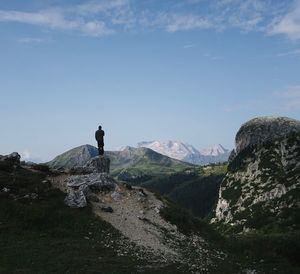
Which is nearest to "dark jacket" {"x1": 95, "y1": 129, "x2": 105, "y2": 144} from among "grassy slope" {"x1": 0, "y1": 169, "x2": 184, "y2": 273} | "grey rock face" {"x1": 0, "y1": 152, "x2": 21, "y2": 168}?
"grey rock face" {"x1": 0, "y1": 152, "x2": 21, "y2": 168}

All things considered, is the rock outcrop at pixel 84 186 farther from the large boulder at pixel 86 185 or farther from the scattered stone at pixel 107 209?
the scattered stone at pixel 107 209

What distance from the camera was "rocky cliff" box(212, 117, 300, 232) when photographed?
148375 millimetres

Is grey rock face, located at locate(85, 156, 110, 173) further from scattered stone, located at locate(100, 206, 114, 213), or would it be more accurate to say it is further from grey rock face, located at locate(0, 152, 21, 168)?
scattered stone, located at locate(100, 206, 114, 213)

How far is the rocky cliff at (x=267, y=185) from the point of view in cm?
14838

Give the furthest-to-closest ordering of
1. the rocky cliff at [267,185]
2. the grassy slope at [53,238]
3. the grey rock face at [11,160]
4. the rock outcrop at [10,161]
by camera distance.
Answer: the rocky cliff at [267,185]
the grey rock face at [11,160]
the rock outcrop at [10,161]
the grassy slope at [53,238]

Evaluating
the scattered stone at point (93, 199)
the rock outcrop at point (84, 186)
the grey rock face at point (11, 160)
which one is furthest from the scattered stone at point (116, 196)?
the grey rock face at point (11, 160)

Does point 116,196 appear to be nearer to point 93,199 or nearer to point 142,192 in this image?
point 93,199

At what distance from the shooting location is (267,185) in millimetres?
169750

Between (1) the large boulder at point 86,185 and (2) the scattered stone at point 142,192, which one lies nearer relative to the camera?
(1) the large boulder at point 86,185

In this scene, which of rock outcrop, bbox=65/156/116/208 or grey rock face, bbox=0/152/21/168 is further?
grey rock face, bbox=0/152/21/168

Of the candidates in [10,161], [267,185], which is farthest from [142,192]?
[267,185]

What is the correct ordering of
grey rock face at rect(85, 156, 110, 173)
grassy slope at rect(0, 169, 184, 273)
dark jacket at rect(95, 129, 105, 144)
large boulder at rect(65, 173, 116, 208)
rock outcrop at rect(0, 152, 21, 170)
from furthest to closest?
1. grey rock face at rect(85, 156, 110, 173)
2. dark jacket at rect(95, 129, 105, 144)
3. rock outcrop at rect(0, 152, 21, 170)
4. large boulder at rect(65, 173, 116, 208)
5. grassy slope at rect(0, 169, 184, 273)

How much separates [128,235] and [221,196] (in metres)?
152

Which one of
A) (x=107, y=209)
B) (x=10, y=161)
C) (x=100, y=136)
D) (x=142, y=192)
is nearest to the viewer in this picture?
(x=107, y=209)
